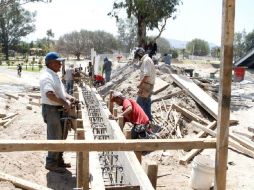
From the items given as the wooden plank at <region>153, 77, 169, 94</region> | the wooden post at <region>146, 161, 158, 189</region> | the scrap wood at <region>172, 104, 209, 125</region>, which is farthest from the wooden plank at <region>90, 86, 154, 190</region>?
the wooden plank at <region>153, 77, 169, 94</region>

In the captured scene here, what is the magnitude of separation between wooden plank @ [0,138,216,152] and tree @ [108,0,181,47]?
67.2 ft

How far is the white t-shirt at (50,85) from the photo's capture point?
607cm

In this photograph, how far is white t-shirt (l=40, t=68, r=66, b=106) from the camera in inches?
239

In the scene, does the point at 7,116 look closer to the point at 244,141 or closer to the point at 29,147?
the point at 244,141

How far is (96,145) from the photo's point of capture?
11.5ft

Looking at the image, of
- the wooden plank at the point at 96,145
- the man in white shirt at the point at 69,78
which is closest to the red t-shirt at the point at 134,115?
the wooden plank at the point at 96,145

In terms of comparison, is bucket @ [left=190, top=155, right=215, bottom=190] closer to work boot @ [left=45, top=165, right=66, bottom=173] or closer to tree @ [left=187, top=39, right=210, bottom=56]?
work boot @ [left=45, top=165, right=66, bottom=173]

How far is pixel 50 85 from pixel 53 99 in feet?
0.77

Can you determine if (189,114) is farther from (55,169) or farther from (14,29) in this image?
(14,29)

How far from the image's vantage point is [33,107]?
45.9 ft

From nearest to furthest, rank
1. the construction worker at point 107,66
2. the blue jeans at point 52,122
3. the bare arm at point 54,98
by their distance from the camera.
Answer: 1. the bare arm at point 54,98
2. the blue jeans at point 52,122
3. the construction worker at point 107,66

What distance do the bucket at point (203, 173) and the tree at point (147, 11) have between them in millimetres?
17933

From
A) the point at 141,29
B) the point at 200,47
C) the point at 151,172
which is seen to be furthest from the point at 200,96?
the point at 200,47

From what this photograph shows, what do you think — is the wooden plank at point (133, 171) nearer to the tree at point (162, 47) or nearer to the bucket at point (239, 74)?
the bucket at point (239, 74)
